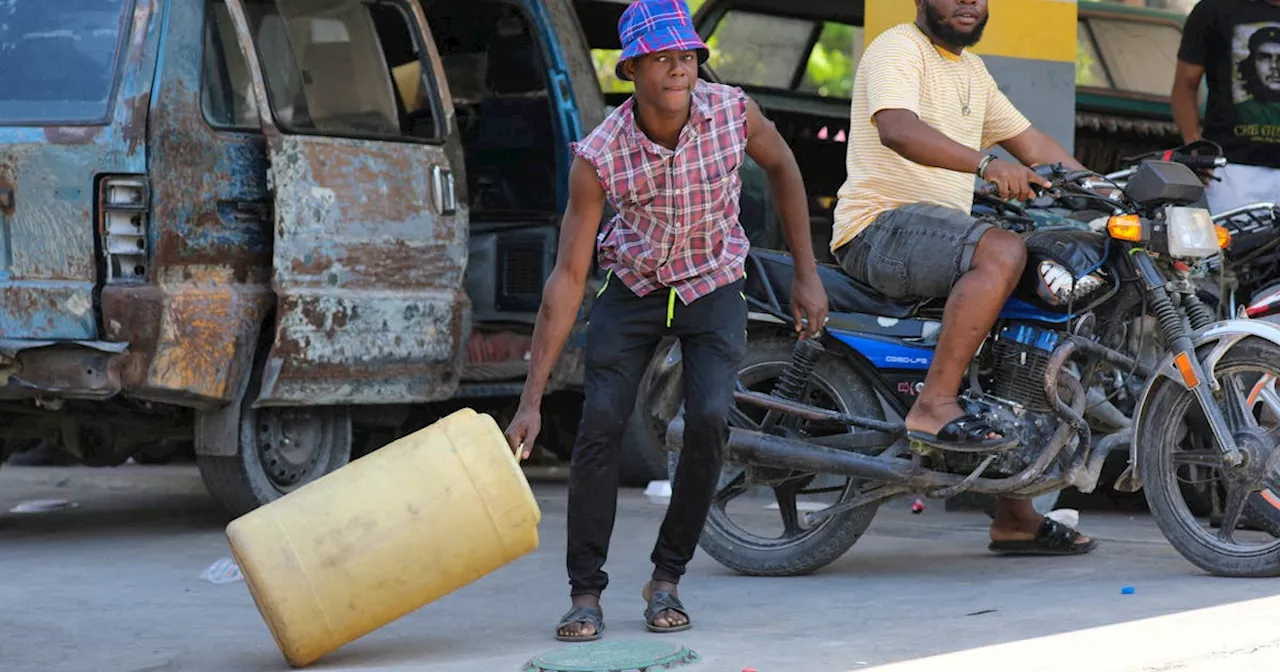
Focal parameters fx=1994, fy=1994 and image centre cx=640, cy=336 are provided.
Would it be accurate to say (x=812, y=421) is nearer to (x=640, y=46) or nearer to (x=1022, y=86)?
(x=640, y=46)

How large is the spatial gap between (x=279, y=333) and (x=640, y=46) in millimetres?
2720

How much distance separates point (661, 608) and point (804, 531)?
1128 mm

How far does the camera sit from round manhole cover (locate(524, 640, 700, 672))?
4.70m

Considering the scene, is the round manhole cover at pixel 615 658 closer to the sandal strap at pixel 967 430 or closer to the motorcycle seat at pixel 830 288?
the sandal strap at pixel 967 430


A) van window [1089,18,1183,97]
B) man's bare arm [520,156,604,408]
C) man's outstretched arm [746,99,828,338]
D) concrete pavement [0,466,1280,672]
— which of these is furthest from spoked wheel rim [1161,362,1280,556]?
van window [1089,18,1183,97]

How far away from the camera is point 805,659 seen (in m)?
4.80

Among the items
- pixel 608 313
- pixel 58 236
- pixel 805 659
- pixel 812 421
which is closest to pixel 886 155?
pixel 812 421

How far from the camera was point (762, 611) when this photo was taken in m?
5.61

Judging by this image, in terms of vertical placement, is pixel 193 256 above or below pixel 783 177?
below

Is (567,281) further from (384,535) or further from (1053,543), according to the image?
(1053,543)

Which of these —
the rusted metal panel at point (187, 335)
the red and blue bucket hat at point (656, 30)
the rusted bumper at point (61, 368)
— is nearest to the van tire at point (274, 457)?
the rusted metal panel at point (187, 335)

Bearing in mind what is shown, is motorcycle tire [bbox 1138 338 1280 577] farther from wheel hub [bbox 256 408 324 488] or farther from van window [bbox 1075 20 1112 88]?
van window [bbox 1075 20 1112 88]

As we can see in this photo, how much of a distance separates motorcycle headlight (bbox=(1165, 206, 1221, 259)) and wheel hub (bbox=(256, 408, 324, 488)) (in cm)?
351

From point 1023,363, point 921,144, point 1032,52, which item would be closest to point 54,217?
point 921,144
